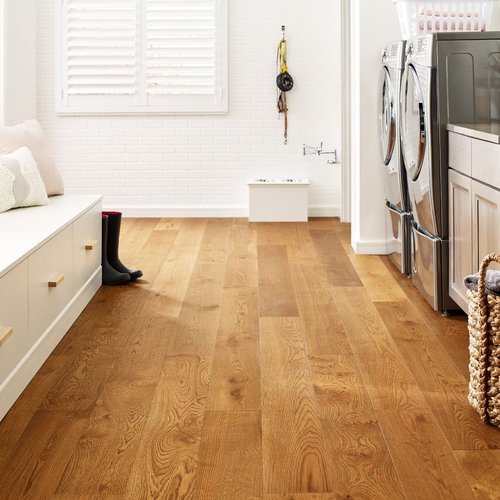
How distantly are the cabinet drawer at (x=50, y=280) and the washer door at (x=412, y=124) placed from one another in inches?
64.1

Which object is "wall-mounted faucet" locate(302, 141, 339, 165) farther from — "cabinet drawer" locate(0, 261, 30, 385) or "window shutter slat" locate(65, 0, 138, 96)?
"cabinet drawer" locate(0, 261, 30, 385)

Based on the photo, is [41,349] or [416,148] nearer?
[41,349]

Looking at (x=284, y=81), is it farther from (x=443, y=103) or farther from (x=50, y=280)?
(x=50, y=280)

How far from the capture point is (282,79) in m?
6.70

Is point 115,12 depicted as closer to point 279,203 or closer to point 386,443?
point 279,203

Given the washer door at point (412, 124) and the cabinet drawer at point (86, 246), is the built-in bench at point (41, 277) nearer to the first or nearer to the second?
the cabinet drawer at point (86, 246)

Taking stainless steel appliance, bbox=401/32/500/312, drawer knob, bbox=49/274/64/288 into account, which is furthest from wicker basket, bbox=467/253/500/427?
drawer knob, bbox=49/274/64/288

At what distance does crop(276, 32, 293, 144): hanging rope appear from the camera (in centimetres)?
A: 670

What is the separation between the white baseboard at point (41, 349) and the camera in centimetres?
261

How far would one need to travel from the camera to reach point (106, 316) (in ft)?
12.4

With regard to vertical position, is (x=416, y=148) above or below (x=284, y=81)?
below

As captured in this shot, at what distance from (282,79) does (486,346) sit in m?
4.66

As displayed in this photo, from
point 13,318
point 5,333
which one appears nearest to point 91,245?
point 13,318

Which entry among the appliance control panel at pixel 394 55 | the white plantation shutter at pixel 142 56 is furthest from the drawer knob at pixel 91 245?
the white plantation shutter at pixel 142 56
